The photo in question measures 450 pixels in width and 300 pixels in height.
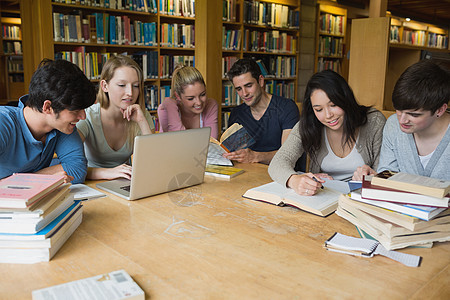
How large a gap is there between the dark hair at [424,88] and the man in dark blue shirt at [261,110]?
1.16 m

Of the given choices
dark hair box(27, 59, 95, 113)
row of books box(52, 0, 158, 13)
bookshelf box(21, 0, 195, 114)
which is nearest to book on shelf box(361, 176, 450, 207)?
dark hair box(27, 59, 95, 113)

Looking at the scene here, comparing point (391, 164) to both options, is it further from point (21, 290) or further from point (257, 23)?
point (257, 23)

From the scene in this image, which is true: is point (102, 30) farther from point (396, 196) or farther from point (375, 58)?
point (396, 196)

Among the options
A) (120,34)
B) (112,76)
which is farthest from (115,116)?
(120,34)

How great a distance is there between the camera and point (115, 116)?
2.15 meters

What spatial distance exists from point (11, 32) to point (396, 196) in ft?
30.6

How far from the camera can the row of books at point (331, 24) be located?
20.9 feet

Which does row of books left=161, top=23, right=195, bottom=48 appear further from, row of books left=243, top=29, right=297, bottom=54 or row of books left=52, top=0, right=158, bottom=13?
row of books left=243, top=29, right=297, bottom=54

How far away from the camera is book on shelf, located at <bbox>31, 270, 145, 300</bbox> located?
0.79 m

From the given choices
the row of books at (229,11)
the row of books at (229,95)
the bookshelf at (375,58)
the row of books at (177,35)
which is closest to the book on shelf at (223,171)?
the bookshelf at (375,58)

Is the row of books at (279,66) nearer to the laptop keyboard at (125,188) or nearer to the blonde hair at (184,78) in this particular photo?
the blonde hair at (184,78)

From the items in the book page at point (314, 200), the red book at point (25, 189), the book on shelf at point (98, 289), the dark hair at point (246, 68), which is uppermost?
the dark hair at point (246, 68)

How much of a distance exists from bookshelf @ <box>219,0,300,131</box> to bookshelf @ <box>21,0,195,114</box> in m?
0.56

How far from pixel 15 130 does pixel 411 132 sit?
1.59 metres
